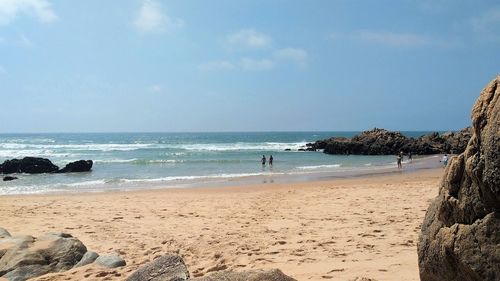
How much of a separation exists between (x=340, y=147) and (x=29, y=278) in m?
49.5

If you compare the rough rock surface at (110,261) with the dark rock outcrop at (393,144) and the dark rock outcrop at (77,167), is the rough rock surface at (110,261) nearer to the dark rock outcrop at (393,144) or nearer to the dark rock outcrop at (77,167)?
the dark rock outcrop at (77,167)

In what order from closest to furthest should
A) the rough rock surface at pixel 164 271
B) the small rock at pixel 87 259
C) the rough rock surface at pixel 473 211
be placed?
the rough rock surface at pixel 473 211
the rough rock surface at pixel 164 271
the small rock at pixel 87 259

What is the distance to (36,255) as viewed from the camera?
6.42 metres

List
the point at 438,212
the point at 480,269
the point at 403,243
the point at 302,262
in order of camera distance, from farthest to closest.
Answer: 1. the point at 403,243
2. the point at 302,262
3. the point at 438,212
4. the point at 480,269

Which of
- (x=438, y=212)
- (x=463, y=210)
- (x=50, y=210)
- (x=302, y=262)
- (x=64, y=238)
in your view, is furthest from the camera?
(x=50, y=210)

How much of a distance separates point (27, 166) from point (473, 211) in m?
32.9

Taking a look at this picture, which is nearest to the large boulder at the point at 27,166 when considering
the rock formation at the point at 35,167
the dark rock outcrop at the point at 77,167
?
the rock formation at the point at 35,167

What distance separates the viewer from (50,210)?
40.5ft

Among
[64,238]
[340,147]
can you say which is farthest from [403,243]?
[340,147]

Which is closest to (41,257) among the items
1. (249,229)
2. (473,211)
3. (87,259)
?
(87,259)

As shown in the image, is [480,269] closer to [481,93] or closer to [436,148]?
[481,93]

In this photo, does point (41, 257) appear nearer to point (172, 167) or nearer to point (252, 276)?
point (252, 276)

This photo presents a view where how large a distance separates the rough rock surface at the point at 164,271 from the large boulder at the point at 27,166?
29564mm

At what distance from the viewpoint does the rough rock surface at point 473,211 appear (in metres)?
2.71
